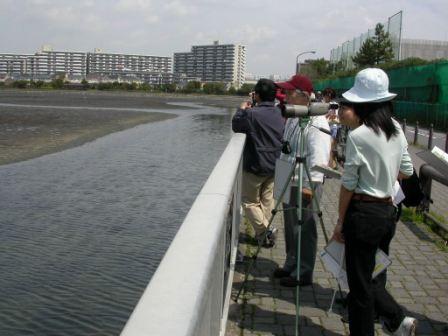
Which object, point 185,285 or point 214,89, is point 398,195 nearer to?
point 185,285

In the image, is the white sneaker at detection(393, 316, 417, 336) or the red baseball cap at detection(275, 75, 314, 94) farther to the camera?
the red baseball cap at detection(275, 75, 314, 94)

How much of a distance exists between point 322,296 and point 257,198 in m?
1.68

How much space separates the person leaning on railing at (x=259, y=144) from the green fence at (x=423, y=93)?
21528 millimetres

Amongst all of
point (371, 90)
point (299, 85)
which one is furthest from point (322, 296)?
point (371, 90)

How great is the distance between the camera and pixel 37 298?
5.78 m

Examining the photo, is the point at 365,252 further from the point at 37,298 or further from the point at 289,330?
the point at 37,298

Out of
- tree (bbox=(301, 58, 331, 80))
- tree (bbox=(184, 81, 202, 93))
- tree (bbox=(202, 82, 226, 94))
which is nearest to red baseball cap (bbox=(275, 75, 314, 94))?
tree (bbox=(301, 58, 331, 80))

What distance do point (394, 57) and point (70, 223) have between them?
4154 centimetres

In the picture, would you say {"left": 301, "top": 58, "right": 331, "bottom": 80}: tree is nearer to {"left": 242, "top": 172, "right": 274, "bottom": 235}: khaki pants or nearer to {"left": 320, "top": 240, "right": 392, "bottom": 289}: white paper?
{"left": 242, "top": 172, "right": 274, "bottom": 235}: khaki pants

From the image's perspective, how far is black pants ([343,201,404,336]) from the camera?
3.65m

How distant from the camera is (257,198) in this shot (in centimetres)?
656

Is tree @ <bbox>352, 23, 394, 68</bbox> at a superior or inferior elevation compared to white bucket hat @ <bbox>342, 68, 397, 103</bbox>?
superior

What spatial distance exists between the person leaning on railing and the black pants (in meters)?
2.53

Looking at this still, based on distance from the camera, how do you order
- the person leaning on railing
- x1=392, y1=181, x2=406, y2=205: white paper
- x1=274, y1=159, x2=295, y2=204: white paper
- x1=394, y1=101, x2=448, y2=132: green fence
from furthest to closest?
x1=394, y1=101, x2=448, y2=132: green fence
the person leaning on railing
x1=274, y1=159, x2=295, y2=204: white paper
x1=392, y1=181, x2=406, y2=205: white paper
